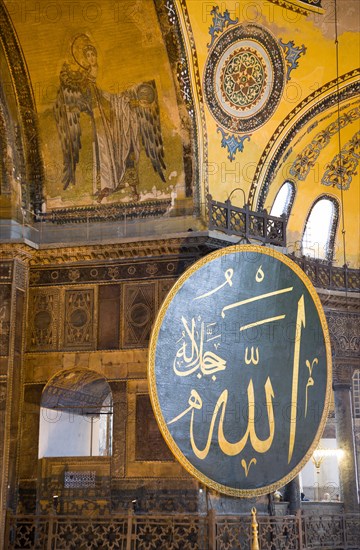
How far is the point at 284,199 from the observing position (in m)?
15.2

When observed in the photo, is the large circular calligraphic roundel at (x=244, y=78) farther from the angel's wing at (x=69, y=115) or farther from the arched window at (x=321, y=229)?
the arched window at (x=321, y=229)

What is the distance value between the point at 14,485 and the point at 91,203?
410 cm

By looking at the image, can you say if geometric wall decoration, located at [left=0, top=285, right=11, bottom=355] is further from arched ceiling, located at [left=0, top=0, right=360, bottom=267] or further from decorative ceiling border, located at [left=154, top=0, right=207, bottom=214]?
decorative ceiling border, located at [left=154, top=0, right=207, bottom=214]

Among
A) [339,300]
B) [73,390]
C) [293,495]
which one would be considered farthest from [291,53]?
[293,495]

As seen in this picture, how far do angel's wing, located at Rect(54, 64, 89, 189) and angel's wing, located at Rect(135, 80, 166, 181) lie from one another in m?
0.82

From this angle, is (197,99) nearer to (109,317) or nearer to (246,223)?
(246,223)

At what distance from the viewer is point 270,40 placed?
12922mm

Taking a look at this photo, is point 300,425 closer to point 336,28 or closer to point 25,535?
point 25,535

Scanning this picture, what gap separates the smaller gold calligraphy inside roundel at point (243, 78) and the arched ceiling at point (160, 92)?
0.05 ft

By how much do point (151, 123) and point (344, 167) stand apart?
4.41 m

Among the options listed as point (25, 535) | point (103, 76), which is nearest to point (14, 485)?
point (25, 535)

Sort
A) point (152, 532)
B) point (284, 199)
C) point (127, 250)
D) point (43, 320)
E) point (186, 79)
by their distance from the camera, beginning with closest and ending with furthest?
1. point (152, 532)
2. point (186, 79)
3. point (127, 250)
4. point (43, 320)
5. point (284, 199)

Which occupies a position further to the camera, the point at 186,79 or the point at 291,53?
the point at 291,53

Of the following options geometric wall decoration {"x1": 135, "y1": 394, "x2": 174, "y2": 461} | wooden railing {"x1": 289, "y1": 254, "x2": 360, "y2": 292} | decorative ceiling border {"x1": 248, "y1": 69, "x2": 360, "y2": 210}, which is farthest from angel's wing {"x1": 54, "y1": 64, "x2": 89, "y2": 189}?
wooden railing {"x1": 289, "y1": 254, "x2": 360, "y2": 292}
